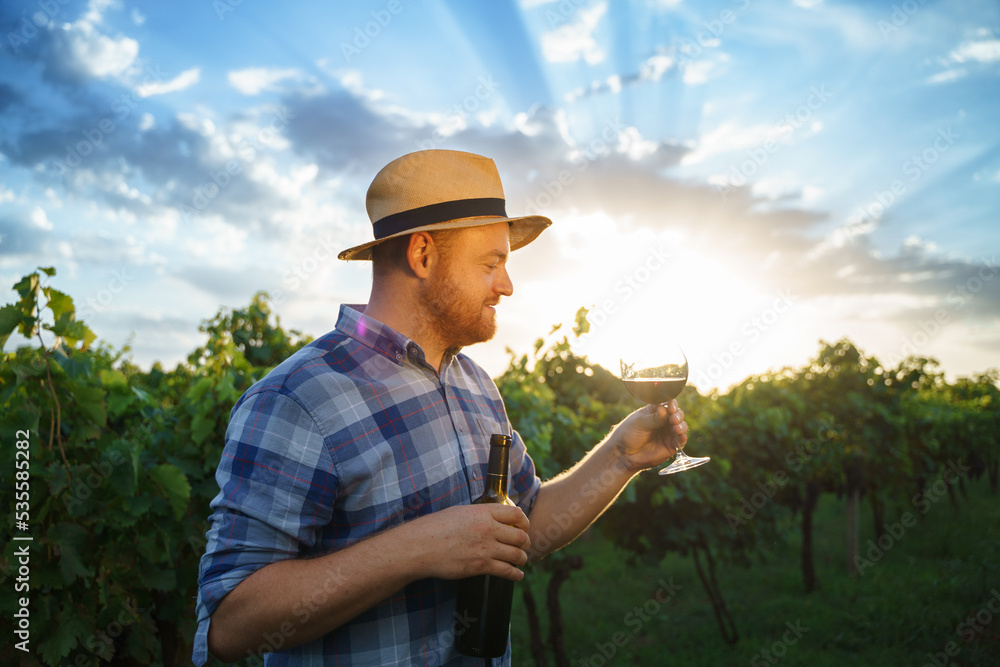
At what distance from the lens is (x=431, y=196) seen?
1.84 metres

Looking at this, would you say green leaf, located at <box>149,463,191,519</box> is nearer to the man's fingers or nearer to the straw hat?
the straw hat

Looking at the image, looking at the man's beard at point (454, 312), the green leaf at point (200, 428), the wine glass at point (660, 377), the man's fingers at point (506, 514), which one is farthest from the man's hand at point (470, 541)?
the green leaf at point (200, 428)

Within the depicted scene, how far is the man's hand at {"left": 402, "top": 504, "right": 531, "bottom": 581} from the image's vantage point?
137 cm

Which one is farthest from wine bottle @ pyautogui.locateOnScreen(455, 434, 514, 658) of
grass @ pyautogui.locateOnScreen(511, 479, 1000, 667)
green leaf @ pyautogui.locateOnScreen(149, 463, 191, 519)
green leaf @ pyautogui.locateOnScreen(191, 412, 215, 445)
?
grass @ pyautogui.locateOnScreen(511, 479, 1000, 667)

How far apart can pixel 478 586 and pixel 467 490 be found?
0.85 feet

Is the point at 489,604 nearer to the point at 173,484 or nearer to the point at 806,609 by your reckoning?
the point at 173,484

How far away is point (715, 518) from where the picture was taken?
7672 mm

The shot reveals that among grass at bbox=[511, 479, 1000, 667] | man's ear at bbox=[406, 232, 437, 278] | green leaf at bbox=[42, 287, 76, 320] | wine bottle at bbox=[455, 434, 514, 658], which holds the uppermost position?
green leaf at bbox=[42, 287, 76, 320]

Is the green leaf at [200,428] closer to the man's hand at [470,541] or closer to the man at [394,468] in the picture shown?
the man at [394,468]

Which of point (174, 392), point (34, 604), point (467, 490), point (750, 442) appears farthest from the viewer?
point (750, 442)

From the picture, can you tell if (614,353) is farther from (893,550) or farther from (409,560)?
(893,550)

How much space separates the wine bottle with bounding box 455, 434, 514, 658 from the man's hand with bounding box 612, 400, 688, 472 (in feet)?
2.11

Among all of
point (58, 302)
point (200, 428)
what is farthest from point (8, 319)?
point (200, 428)

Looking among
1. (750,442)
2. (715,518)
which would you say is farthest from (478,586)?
(750,442)
